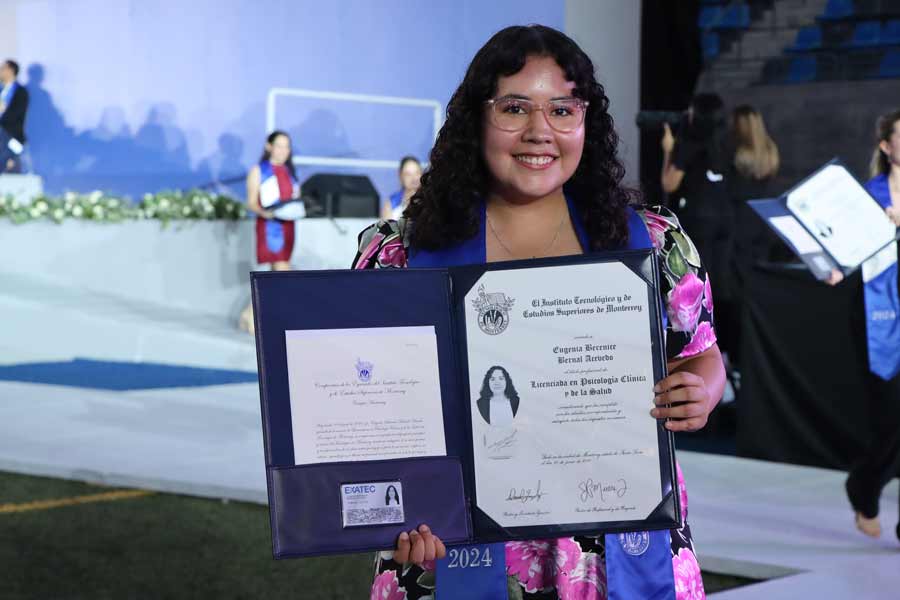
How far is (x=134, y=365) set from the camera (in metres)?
10.4

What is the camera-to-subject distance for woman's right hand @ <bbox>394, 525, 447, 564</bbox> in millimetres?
1654

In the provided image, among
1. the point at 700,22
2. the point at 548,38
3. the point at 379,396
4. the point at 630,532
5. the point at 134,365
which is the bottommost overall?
the point at 134,365

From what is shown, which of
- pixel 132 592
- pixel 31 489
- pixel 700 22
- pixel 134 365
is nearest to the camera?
pixel 132 592

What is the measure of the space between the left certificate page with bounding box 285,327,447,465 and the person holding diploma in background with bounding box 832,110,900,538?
346cm

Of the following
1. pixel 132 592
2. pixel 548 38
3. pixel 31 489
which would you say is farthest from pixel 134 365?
pixel 548 38

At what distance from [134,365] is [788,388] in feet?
19.8

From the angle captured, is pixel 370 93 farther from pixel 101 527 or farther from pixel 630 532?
pixel 630 532

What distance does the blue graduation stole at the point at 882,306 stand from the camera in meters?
5.23

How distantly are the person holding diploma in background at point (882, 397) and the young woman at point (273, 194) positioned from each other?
21.0 feet
